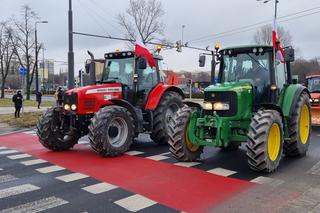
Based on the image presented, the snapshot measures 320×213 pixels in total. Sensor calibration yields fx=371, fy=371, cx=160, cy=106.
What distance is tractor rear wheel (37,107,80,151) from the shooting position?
958 centimetres

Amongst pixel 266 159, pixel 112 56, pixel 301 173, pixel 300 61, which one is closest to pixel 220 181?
pixel 266 159

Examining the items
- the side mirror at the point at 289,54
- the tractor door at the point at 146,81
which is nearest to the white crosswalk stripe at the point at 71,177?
the tractor door at the point at 146,81

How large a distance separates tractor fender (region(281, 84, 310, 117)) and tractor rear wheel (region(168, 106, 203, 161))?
2115 mm

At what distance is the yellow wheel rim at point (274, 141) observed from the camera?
734 cm

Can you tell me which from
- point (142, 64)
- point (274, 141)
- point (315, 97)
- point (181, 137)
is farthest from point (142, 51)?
point (315, 97)

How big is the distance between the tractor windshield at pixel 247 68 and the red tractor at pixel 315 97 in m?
6.20

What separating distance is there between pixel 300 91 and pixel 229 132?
237 centimetres

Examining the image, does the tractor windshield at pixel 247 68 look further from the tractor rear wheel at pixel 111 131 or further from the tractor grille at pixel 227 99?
the tractor rear wheel at pixel 111 131

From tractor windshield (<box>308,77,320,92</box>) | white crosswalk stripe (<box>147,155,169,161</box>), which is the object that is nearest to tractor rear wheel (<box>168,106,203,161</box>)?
white crosswalk stripe (<box>147,155,169,161</box>)

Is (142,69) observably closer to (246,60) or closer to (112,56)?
(112,56)

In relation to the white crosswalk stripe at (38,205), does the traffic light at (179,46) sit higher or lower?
higher

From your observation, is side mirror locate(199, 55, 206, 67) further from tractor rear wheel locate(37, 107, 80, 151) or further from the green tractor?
tractor rear wheel locate(37, 107, 80, 151)

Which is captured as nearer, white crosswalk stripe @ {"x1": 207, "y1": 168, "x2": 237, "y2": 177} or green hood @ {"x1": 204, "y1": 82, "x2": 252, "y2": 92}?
white crosswalk stripe @ {"x1": 207, "y1": 168, "x2": 237, "y2": 177}

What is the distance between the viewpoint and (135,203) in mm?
5609
